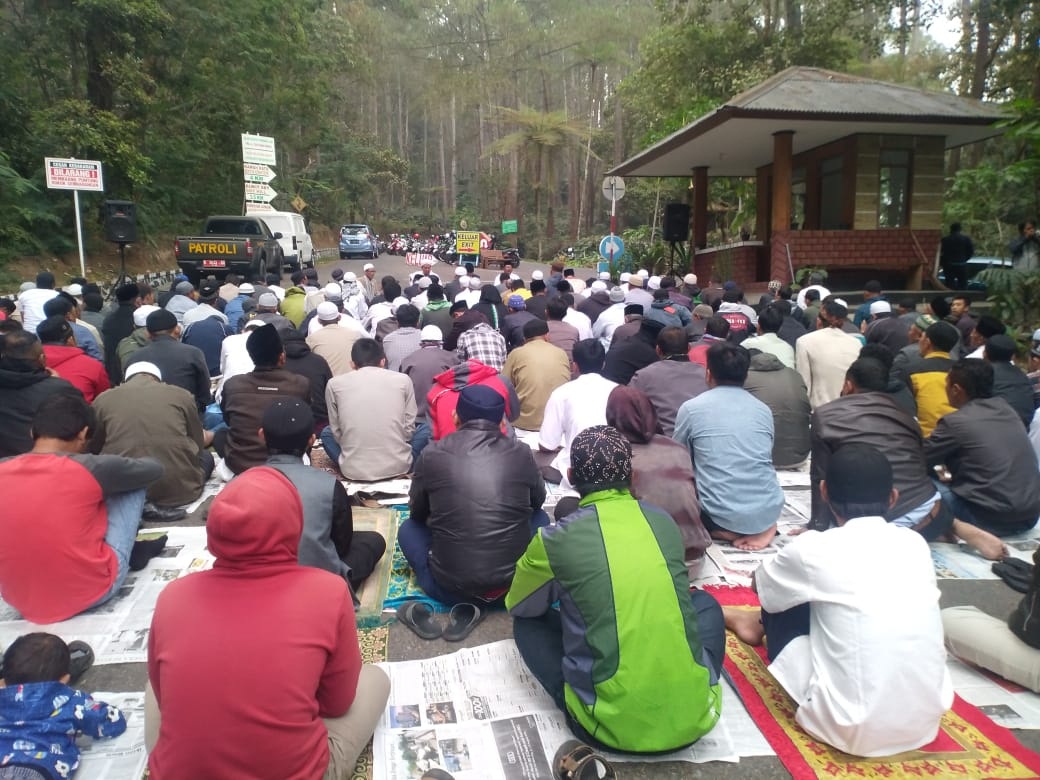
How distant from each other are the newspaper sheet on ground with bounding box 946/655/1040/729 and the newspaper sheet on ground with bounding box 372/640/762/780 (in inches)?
37.8

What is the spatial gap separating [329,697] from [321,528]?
1067 mm

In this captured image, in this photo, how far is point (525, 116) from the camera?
32.4 m

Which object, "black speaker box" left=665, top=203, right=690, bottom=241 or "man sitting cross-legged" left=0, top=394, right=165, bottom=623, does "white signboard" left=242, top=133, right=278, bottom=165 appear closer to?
"black speaker box" left=665, top=203, right=690, bottom=241

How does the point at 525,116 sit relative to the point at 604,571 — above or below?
above

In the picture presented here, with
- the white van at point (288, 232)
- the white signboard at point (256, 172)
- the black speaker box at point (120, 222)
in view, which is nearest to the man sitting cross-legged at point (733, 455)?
the black speaker box at point (120, 222)

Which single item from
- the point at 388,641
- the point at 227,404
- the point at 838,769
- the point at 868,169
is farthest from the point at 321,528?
the point at 868,169

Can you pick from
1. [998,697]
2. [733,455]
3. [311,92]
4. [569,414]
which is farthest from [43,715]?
[311,92]

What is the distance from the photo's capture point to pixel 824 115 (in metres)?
11.8

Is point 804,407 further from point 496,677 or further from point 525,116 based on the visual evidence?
point 525,116

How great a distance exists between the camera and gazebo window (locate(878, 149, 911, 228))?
551 inches

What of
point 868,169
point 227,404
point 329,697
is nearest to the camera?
point 329,697

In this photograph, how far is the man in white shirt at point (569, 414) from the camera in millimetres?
4789

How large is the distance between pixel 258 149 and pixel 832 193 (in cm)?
1486

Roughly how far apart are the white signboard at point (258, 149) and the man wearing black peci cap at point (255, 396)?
17.5 metres
